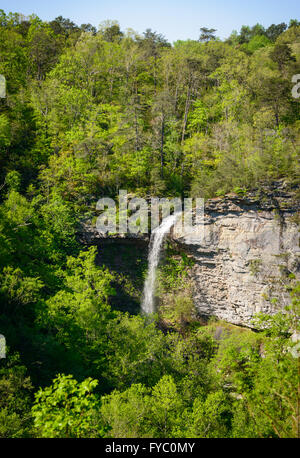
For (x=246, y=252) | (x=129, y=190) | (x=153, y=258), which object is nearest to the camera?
(x=246, y=252)

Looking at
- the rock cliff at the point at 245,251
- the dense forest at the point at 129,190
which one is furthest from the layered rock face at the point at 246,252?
the dense forest at the point at 129,190

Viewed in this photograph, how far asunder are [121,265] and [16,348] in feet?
36.1

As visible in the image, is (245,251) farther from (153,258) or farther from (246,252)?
(153,258)

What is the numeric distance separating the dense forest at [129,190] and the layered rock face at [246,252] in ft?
3.52

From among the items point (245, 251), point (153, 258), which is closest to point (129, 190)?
point (153, 258)

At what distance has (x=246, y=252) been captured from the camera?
19.8m

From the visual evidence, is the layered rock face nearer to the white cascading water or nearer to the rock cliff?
the rock cliff

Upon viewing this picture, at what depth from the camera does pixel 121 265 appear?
901 inches

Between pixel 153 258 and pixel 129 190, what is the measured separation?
5.85 metres

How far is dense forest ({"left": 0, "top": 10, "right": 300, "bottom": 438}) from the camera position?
12016 mm

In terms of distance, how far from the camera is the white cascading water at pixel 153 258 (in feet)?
71.8

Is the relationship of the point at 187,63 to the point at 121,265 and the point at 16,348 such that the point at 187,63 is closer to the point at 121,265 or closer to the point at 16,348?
the point at 121,265

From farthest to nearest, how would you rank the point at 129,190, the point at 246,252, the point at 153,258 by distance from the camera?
the point at 129,190, the point at 153,258, the point at 246,252

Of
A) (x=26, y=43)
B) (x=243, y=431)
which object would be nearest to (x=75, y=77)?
(x=26, y=43)
